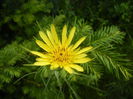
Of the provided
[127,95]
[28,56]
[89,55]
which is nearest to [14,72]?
[28,56]

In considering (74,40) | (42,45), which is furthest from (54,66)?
(74,40)

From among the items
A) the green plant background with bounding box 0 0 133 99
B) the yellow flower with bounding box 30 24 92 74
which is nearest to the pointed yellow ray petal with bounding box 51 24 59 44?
the yellow flower with bounding box 30 24 92 74

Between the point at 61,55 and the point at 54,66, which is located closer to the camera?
the point at 54,66

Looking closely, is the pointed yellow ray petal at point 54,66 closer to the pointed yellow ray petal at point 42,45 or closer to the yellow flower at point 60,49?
the yellow flower at point 60,49

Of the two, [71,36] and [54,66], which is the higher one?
[71,36]

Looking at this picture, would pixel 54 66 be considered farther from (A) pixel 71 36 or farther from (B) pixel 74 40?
(B) pixel 74 40

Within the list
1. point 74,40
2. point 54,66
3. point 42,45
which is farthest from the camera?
point 74,40

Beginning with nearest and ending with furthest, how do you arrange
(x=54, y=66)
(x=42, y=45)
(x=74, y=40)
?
1. (x=54, y=66)
2. (x=42, y=45)
3. (x=74, y=40)

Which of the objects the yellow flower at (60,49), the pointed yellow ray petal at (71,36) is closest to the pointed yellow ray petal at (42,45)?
the yellow flower at (60,49)

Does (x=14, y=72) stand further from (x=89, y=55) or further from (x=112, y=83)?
(x=112, y=83)
